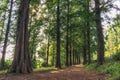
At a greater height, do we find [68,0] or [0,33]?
[68,0]

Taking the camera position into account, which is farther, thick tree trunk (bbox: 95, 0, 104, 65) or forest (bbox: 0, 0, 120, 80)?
thick tree trunk (bbox: 95, 0, 104, 65)

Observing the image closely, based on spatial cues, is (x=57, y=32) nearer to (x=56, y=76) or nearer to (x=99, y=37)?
(x=99, y=37)

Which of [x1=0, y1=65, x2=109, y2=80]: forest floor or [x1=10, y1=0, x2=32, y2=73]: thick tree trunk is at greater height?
[x1=10, y1=0, x2=32, y2=73]: thick tree trunk

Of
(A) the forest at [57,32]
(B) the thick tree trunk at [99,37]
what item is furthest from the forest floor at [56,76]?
(B) the thick tree trunk at [99,37]

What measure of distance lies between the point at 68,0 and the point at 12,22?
866 centimetres

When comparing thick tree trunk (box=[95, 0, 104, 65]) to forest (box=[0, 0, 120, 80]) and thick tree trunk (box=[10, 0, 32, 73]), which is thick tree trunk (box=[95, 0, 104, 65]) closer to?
forest (box=[0, 0, 120, 80])

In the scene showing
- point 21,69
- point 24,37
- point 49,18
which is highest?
point 49,18

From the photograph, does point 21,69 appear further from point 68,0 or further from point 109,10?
point 68,0

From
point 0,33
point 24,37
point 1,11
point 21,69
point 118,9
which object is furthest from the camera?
point 0,33

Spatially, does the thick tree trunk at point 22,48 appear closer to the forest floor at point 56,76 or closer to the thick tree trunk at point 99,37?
the forest floor at point 56,76

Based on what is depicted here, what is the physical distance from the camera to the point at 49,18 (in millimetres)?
33188

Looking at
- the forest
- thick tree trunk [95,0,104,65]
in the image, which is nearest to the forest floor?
the forest

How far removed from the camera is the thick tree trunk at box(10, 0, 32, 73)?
16.8 meters

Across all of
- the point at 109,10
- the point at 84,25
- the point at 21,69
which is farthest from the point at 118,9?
the point at 84,25
